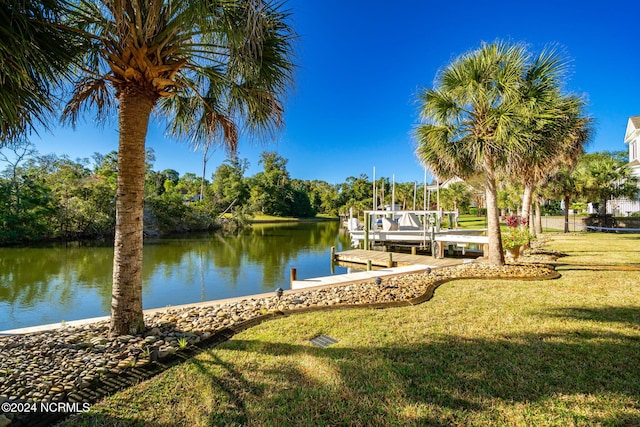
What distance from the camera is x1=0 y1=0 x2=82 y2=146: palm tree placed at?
1963 mm

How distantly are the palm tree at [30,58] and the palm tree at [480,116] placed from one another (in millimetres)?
6696

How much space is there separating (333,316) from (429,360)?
1.55 meters

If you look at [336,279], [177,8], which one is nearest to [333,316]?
[336,279]

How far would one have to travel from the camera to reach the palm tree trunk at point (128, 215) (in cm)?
326

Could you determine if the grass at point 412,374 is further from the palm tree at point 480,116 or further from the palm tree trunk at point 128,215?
the palm tree at point 480,116

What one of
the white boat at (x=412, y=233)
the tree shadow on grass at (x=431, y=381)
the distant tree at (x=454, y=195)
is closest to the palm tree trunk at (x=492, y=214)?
the white boat at (x=412, y=233)

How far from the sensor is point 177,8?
2844 millimetres

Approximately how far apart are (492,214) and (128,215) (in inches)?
293

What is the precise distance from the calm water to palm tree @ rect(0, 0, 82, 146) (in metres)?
5.82

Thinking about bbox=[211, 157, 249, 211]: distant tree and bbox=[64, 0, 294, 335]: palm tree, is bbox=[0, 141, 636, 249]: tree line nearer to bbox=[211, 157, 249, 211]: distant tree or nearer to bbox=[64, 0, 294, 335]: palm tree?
bbox=[211, 157, 249, 211]: distant tree

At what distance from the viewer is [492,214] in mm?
7395

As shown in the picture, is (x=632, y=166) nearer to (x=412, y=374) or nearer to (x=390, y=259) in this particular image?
(x=390, y=259)

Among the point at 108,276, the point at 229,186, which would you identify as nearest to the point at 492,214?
the point at 108,276

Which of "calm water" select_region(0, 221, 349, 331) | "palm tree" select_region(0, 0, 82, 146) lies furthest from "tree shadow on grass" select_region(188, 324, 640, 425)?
"calm water" select_region(0, 221, 349, 331)
